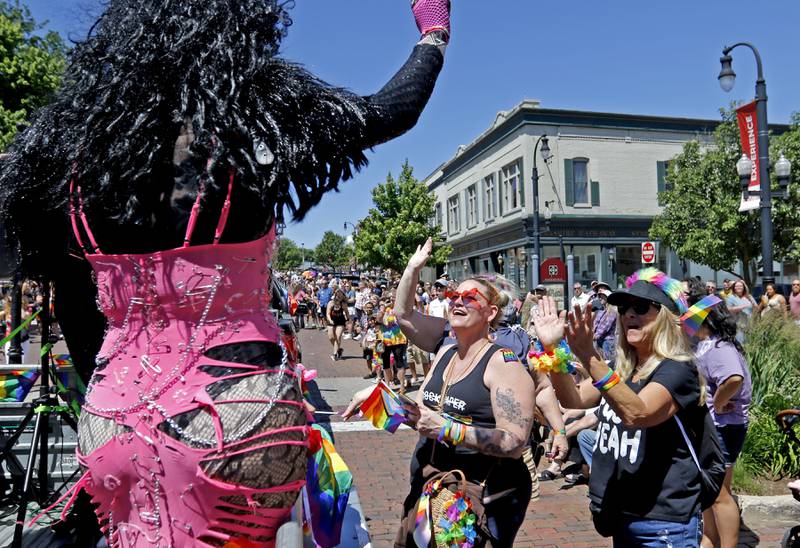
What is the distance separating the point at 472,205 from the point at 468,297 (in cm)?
3471

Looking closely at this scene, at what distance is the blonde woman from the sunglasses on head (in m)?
0.44

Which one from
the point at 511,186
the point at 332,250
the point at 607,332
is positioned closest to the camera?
the point at 607,332

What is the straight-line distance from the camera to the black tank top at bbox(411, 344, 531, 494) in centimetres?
270

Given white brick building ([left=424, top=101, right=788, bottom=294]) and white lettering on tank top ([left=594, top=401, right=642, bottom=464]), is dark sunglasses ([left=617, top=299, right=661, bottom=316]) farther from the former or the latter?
white brick building ([left=424, top=101, right=788, bottom=294])

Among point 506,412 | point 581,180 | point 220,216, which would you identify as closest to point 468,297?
point 506,412

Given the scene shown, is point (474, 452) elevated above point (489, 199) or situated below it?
below

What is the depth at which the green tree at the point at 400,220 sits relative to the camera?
1490 inches

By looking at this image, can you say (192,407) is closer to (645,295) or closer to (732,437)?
(645,295)

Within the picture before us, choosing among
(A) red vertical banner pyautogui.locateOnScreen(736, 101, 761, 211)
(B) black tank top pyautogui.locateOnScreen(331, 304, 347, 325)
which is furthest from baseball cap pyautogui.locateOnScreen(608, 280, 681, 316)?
(B) black tank top pyautogui.locateOnScreen(331, 304, 347, 325)

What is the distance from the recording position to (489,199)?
112 ft

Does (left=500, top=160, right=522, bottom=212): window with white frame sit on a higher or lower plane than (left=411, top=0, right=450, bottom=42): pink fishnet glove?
higher

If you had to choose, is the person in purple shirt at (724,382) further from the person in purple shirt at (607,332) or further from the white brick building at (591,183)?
the white brick building at (591,183)

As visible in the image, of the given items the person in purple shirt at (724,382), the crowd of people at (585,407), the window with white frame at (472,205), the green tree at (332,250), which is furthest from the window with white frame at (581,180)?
the green tree at (332,250)

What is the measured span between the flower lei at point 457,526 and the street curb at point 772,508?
10.7 ft
